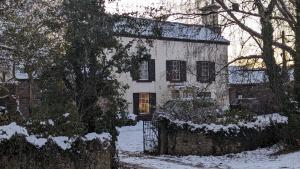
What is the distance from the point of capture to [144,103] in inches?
1542

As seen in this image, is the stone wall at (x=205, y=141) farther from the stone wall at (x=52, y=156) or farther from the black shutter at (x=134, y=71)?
the stone wall at (x=52, y=156)

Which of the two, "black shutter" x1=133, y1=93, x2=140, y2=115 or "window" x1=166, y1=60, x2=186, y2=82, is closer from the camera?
"black shutter" x1=133, y1=93, x2=140, y2=115

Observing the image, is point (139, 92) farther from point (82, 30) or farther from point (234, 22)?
point (82, 30)

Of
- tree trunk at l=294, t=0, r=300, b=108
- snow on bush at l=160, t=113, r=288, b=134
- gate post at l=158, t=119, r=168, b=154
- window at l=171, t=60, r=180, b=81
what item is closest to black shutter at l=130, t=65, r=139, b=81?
snow on bush at l=160, t=113, r=288, b=134

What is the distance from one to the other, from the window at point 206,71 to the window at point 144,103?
10.5 metres

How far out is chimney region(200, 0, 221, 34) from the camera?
20.8 meters

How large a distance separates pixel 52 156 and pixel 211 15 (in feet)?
40.2

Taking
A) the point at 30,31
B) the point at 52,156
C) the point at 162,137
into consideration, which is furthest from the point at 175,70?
the point at 52,156

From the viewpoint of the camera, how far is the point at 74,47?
12977 millimetres

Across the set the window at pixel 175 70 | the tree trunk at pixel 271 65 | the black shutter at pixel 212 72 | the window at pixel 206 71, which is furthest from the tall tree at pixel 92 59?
the window at pixel 175 70

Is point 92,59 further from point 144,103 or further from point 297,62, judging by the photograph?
point 144,103

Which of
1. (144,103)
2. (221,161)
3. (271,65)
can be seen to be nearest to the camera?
(221,161)

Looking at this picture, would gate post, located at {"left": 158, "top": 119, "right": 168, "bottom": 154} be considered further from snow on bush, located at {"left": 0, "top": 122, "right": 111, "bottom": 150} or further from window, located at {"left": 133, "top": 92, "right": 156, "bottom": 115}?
window, located at {"left": 133, "top": 92, "right": 156, "bottom": 115}

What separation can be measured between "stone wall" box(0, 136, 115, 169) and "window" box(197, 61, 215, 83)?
A: 424 inches
